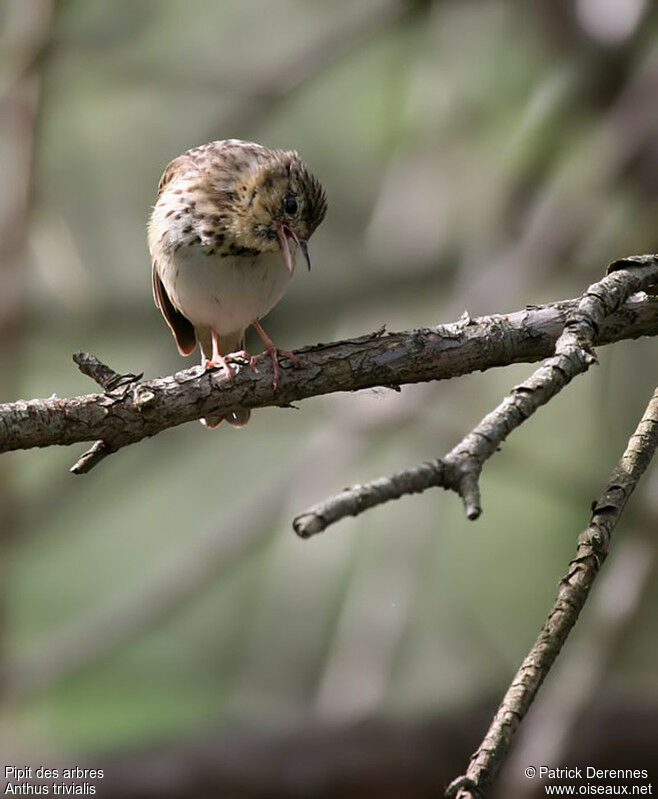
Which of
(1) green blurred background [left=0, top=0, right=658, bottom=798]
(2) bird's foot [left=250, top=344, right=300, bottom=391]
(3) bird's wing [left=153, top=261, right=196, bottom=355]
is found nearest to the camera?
(2) bird's foot [left=250, top=344, right=300, bottom=391]

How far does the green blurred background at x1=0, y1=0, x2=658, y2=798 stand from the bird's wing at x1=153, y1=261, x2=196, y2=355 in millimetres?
998

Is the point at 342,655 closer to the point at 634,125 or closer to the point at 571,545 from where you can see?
the point at 571,545

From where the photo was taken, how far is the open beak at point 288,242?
420 centimetres

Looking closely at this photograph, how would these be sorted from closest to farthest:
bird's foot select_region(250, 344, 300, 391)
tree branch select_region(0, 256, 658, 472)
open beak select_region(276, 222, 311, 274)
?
tree branch select_region(0, 256, 658, 472) → bird's foot select_region(250, 344, 300, 391) → open beak select_region(276, 222, 311, 274)

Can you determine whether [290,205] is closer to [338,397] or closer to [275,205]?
[275,205]

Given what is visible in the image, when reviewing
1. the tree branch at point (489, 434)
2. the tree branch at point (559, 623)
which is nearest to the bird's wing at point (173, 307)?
the tree branch at point (489, 434)

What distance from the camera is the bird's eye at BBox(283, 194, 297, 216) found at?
4.27 meters

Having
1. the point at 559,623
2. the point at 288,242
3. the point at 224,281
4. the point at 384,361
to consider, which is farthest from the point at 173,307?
the point at 559,623

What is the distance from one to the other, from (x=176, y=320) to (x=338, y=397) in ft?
4.29

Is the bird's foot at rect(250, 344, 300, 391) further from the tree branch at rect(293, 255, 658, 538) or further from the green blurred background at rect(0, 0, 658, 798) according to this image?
the green blurred background at rect(0, 0, 658, 798)

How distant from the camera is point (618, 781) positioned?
521 cm

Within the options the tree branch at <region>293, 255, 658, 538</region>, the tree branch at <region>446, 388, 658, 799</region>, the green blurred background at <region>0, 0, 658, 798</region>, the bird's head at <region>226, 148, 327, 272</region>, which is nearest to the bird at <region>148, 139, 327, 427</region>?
the bird's head at <region>226, 148, 327, 272</region>

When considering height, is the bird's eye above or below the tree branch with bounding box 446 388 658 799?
above

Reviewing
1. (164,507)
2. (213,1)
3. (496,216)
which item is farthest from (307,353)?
(164,507)
